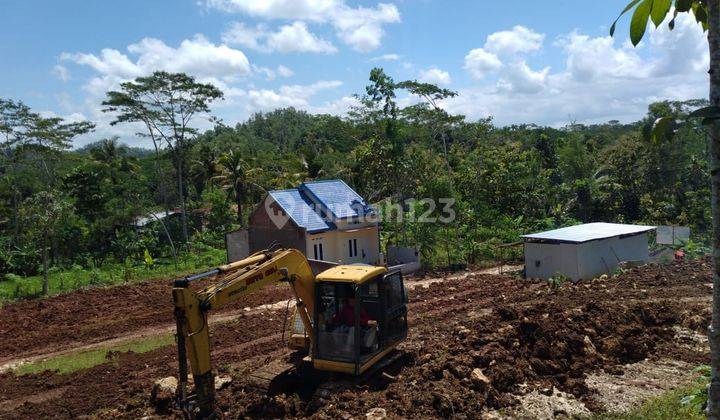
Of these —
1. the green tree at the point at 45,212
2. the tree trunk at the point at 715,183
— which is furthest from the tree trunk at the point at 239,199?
the tree trunk at the point at 715,183

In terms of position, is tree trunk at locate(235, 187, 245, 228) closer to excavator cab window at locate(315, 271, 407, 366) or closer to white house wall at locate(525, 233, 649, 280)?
white house wall at locate(525, 233, 649, 280)

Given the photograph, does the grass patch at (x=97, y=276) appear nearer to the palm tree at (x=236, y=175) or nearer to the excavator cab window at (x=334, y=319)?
the palm tree at (x=236, y=175)

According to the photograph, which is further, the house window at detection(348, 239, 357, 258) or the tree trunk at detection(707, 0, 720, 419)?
the house window at detection(348, 239, 357, 258)

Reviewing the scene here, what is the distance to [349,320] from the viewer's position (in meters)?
9.04

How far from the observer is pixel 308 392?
9820 millimetres

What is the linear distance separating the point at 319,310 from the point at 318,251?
15.9 metres

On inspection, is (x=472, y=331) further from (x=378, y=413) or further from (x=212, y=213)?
(x=212, y=213)

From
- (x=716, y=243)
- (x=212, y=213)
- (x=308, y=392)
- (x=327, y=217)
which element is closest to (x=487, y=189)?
(x=327, y=217)

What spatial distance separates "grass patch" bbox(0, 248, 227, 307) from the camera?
920 inches

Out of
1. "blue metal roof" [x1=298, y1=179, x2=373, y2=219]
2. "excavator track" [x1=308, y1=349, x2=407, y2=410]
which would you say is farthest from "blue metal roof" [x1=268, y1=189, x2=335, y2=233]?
"excavator track" [x1=308, y1=349, x2=407, y2=410]

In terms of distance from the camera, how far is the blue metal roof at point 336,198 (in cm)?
2589

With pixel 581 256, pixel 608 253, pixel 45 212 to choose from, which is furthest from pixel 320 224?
pixel 608 253

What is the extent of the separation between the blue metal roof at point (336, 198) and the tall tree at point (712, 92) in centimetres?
2231

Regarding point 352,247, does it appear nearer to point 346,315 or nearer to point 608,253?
point 608,253
